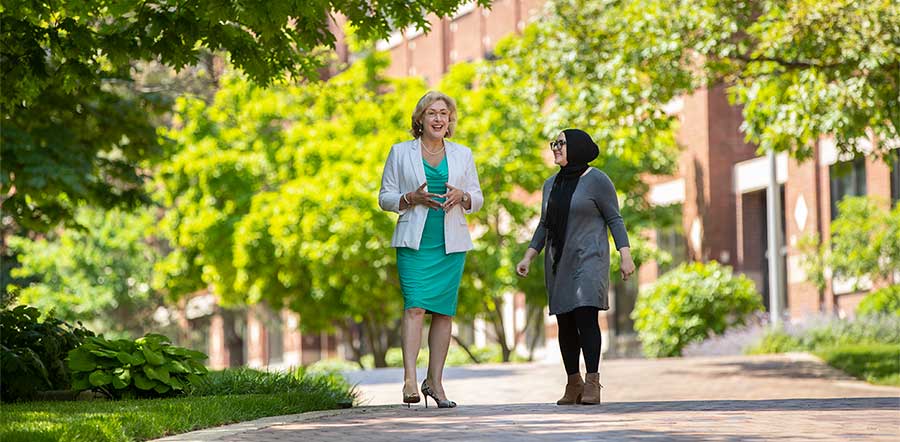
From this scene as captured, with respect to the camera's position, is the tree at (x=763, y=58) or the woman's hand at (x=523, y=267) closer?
the woman's hand at (x=523, y=267)

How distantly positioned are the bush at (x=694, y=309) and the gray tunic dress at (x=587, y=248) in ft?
60.8

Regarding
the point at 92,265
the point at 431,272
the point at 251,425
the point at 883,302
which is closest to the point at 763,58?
the point at 431,272

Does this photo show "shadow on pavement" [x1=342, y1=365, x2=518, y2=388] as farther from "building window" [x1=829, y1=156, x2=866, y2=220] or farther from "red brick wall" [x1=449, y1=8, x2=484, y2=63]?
"red brick wall" [x1=449, y1=8, x2=484, y2=63]

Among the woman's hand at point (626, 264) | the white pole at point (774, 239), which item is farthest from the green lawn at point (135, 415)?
the white pole at point (774, 239)

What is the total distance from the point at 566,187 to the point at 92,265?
33861 millimetres

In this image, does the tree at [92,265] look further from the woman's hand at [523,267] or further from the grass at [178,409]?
the woman's hand at [523,267]

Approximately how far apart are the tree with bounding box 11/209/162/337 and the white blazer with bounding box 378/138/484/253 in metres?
31.5

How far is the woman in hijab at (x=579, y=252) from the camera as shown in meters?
10.2

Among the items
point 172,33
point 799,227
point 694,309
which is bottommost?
point 694,309

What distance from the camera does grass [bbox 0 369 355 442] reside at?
26.5 ft

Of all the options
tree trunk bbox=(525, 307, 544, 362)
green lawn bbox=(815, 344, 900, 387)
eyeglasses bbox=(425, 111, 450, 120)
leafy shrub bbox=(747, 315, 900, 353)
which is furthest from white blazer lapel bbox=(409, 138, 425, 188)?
tree trunk bbox=(525, 307, 544, 362)

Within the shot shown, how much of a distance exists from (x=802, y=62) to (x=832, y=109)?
1.38 metres

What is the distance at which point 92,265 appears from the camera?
42562 mm

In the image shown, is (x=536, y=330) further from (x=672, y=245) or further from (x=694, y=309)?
(x=694, y=309)
